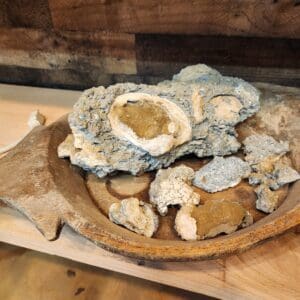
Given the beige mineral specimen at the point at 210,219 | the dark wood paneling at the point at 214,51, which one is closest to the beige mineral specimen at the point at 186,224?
the beige mineral specimen at the point at 210,219

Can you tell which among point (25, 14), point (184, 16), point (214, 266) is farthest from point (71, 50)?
point (214, 266)

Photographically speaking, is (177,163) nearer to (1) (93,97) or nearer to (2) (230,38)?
(1) (93,97)

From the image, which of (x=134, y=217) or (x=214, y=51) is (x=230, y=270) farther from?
(x=214, y=51)

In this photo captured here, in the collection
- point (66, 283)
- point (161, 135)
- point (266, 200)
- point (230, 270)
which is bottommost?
point (66, 283)

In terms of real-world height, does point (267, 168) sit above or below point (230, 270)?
above

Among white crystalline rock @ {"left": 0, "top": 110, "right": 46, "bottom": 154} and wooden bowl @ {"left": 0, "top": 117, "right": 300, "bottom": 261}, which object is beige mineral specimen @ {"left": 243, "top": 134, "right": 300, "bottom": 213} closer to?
wooden bowl @ {"left": 0, "top": 117, "right": 300, "bottom": 261}

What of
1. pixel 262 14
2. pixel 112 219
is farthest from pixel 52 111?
pixel 262 14

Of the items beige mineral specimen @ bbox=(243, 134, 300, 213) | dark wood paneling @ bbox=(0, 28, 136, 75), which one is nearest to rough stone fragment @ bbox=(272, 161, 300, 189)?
beige mineral specimen @ bbox=(243, 134, 300, 213)
